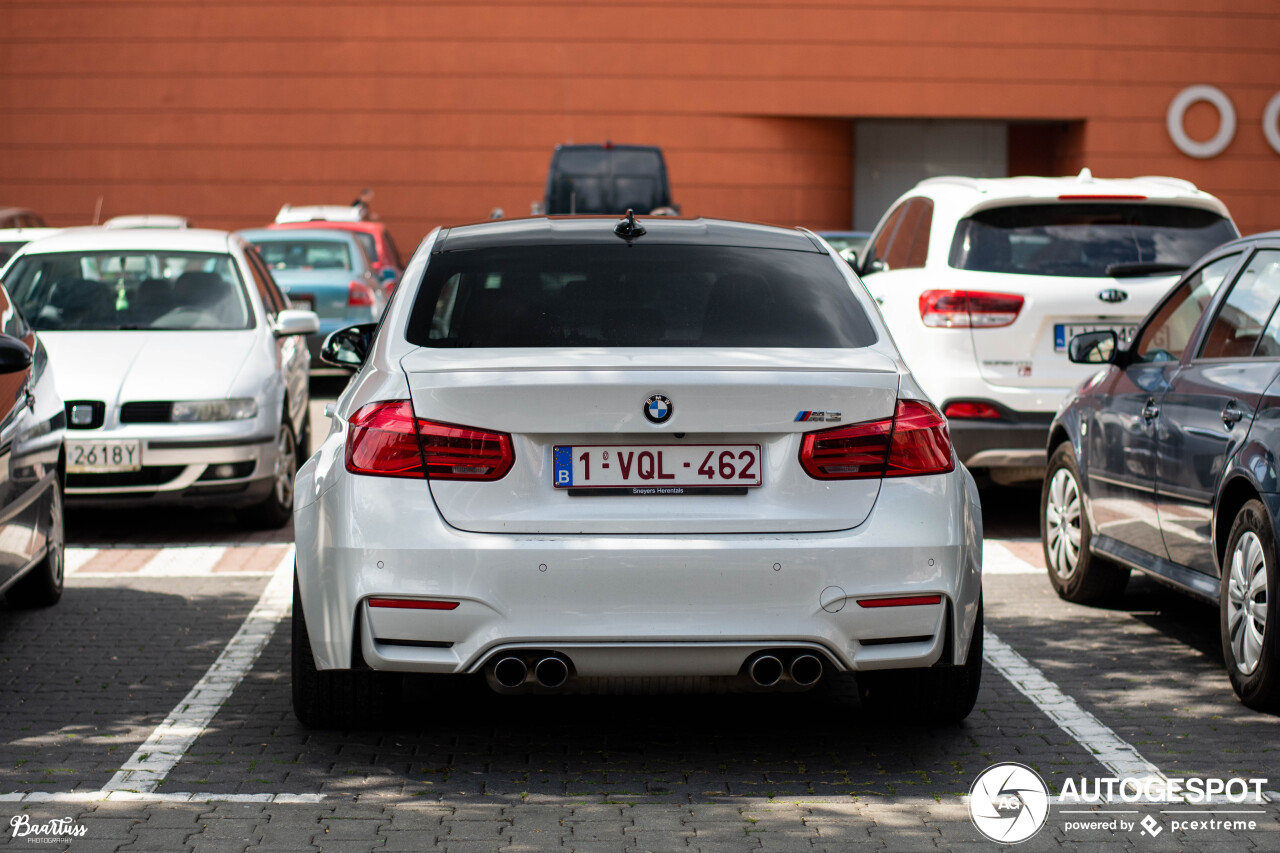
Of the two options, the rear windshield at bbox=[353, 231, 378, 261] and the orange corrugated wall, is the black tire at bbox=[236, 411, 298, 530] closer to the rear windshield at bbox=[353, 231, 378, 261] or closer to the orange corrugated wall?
the rear windshield at bbox=[353, 231, 378, 261]

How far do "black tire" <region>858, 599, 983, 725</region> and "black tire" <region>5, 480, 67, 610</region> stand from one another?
365 cm

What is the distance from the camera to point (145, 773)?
4617 millimetres

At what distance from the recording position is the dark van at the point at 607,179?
25609 millimetres

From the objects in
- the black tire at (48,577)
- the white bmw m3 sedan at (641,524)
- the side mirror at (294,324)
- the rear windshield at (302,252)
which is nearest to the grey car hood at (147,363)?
the side mirror at (294,324)

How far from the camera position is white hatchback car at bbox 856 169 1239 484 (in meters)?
8.53

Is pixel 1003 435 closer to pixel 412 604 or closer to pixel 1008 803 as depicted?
pixel 1008 803

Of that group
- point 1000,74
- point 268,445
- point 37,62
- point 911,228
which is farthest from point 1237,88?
point 268,445

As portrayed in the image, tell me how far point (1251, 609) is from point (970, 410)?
131 inches

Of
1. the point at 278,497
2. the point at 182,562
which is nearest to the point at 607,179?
the point at 278,497

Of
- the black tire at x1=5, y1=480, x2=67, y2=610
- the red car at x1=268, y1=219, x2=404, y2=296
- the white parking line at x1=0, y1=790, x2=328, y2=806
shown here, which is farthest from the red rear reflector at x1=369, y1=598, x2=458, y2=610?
the red car at x1=268, y1=219, x2=404, y2=296

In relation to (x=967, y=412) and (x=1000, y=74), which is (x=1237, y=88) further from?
(x=967, y=412)

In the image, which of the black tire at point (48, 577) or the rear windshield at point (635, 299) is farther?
the black tire at point (48, 577)

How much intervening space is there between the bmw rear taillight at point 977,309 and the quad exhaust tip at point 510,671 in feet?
15.6

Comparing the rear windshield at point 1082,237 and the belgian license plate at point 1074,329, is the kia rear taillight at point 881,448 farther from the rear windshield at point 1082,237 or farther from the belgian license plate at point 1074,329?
the rear windshield at point 1082,237
